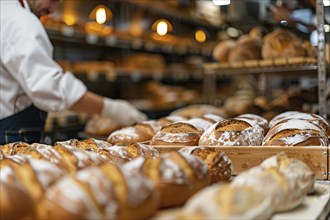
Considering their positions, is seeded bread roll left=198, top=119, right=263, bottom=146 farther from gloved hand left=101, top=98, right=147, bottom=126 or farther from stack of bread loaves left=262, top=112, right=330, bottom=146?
gloved hand left=101, top=98, right=147, bottom=126

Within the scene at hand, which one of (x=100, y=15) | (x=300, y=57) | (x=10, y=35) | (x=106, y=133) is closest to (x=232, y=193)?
(x=10, y=35)

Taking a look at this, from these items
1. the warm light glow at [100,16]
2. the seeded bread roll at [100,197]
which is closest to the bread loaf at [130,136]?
the seeded bread roll at [100,197]

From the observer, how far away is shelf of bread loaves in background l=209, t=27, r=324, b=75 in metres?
2.60

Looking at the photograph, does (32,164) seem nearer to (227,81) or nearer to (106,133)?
(106,133)

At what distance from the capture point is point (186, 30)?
7.48 m

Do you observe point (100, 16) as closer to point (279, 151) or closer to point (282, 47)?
point (282, 47)

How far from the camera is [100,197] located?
803 millimetres

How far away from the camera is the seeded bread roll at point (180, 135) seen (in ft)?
5.31

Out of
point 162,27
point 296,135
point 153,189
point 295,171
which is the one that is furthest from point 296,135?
point 162,27

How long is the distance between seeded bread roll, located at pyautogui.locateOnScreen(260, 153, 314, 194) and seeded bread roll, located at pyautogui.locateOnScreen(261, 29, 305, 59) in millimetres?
1641

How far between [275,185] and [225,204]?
0.24 meters

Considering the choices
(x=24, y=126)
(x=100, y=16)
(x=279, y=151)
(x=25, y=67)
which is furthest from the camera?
(x=100, y=16)

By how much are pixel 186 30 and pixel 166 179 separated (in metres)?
6.66

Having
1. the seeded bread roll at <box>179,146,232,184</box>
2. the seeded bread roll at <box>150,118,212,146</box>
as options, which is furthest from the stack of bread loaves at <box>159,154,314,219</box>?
the seeded bread roll at <box>150,118,212,146</box>
